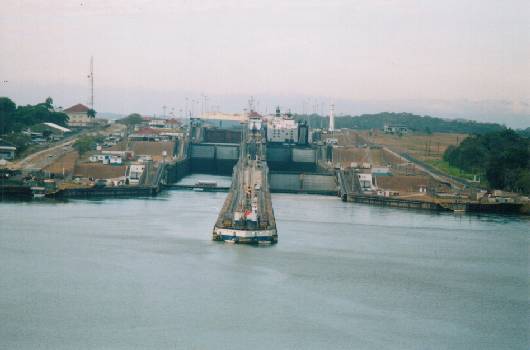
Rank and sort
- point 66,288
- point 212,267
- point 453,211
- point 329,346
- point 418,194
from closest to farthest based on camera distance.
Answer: point 329,346
point 66,288
point 212,267
point 453,211
point 418,194

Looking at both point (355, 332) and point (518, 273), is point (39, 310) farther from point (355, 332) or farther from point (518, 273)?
point (518, 273)

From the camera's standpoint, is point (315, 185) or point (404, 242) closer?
point (404, 242)

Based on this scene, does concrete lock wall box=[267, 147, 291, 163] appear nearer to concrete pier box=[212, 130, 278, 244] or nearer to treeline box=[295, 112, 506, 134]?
concrete pier box=[212, 130, 278, 244]

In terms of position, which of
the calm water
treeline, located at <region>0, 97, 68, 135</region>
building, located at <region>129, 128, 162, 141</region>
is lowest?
the calm water

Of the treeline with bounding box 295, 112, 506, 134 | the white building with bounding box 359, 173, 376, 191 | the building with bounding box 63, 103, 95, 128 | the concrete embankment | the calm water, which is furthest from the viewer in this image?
the treeline with bounding box 295, 112, 506, 134

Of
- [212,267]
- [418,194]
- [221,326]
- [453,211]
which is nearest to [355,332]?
[221,326]

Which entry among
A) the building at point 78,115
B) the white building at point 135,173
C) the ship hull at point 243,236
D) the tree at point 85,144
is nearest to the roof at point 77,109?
the building at point 78,115

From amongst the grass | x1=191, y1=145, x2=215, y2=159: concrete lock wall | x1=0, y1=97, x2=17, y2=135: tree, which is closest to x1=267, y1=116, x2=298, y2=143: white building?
x1=191, y1=145, x2=215, y2=159: concrete lock wall

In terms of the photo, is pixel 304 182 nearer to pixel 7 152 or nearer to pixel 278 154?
pixel 278 154
